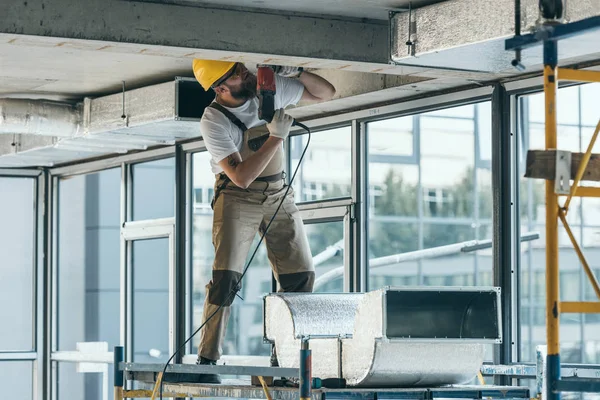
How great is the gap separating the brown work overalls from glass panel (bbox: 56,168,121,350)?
14.9 ft

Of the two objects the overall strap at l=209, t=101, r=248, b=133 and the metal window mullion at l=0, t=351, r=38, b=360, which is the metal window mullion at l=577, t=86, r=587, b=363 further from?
the metal window mullion at l=0, t=351, r=38, b=360

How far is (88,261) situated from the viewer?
11.3 metres

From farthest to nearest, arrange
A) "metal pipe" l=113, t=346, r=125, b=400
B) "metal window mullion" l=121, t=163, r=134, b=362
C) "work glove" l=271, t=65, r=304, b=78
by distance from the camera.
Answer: "metal window mullion" l=121, t=163, r=134, b=362, "work glove" l=271, t=65, r=304, b=78, "metal pipe" l=113, t=346, r=125, b=400

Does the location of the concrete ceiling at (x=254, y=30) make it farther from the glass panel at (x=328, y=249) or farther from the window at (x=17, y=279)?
the window at (x=17, y=279)

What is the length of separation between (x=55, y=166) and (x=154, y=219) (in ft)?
5.56

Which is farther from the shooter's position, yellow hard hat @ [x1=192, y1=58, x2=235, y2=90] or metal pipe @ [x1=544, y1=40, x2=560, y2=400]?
yellow hard hat @ [x1=192, y1=58, x2=235, y2=90]

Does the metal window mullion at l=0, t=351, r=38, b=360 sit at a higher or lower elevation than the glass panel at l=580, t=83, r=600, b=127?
lower

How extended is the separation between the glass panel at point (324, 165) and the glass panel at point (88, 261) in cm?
264

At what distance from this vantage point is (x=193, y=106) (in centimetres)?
689

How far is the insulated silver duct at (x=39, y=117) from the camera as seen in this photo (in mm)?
7359

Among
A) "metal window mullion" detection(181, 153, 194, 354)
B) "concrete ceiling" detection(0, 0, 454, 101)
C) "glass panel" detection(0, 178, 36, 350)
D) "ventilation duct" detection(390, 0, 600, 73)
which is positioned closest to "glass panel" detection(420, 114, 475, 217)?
"concrete ceiling" detection(0, 0, 454, 101)

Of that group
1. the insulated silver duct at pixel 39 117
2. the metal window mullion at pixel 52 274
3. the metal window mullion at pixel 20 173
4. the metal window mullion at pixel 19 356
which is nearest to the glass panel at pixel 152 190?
the metal window mullion at pixel 52 274

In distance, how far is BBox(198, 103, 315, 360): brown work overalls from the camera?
5.12 m

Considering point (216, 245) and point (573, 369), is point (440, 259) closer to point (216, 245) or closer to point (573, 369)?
point (573, 369)
